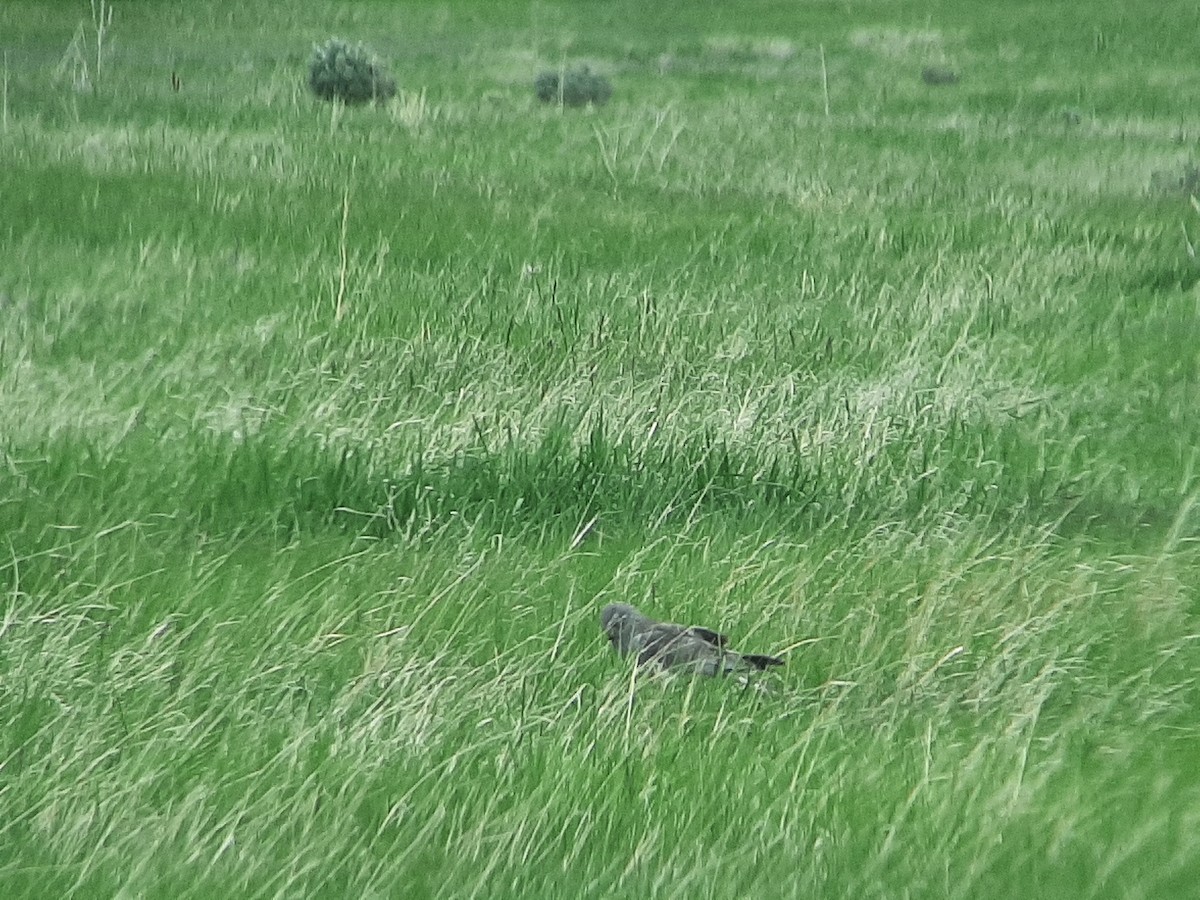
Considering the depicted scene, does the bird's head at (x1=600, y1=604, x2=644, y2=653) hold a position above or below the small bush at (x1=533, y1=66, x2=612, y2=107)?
below

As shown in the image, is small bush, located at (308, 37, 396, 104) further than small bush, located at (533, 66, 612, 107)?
No

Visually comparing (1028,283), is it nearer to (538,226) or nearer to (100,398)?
(538,226)

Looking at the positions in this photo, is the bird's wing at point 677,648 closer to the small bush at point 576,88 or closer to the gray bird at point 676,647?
the gray bird at point 676,647

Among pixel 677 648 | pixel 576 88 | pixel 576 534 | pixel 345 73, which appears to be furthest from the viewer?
pixel 576 88

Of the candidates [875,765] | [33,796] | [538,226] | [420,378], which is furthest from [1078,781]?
[538,226]

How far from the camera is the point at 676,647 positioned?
141 inches

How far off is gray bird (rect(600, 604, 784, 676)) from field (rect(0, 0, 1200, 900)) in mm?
56

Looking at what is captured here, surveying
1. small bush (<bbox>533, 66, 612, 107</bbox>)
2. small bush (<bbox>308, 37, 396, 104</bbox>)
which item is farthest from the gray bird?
small bush (<bbox>533, 66, 612, 107</bbox>)

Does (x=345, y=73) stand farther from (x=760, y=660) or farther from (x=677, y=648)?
(x=677, y=648)

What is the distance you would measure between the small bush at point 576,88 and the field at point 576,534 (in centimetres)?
777

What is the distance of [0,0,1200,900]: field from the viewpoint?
117 inches

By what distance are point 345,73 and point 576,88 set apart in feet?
9.85

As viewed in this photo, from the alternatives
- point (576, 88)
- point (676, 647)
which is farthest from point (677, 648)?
point (576, 88)

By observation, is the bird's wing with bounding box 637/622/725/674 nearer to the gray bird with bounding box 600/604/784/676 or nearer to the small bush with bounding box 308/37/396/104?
the gray bird with bounding box 600/604/784/676
